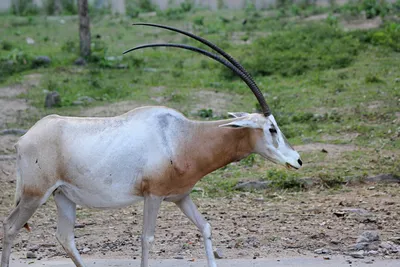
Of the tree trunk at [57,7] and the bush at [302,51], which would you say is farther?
the tree trunk at [57,7]

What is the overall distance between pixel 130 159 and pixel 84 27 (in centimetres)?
1080

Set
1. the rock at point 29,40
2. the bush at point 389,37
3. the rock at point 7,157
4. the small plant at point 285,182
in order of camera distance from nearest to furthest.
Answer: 1. the small plant at point 285,182
2. the rock at point 7,157
3. the bush at point 389,37
4. the rock at point 29,40

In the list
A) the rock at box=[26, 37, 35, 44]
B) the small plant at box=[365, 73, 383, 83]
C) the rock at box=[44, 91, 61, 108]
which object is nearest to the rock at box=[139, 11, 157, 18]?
the rock at box=[26, 37, 35, 44]

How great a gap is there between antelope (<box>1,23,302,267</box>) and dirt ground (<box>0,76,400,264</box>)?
969 mm

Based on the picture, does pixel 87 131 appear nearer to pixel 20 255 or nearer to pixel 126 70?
pixel 20 255

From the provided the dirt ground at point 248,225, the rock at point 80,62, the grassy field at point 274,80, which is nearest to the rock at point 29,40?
the grassy field at point 274,80

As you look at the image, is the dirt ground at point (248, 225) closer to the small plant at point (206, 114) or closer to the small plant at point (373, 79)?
the small plant at point (206, 114)

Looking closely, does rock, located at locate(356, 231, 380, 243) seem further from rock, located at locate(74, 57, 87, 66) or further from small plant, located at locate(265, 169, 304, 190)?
rock, located at locate(74, 57, 87, 66)

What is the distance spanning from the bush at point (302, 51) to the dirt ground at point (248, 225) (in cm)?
620

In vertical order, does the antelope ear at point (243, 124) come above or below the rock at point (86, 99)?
above

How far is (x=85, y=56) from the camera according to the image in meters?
17.5

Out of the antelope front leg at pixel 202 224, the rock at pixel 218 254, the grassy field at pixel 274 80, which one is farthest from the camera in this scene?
the grassy field at pixel 274 80

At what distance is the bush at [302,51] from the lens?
15.7 m

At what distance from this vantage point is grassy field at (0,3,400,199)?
10789mm
